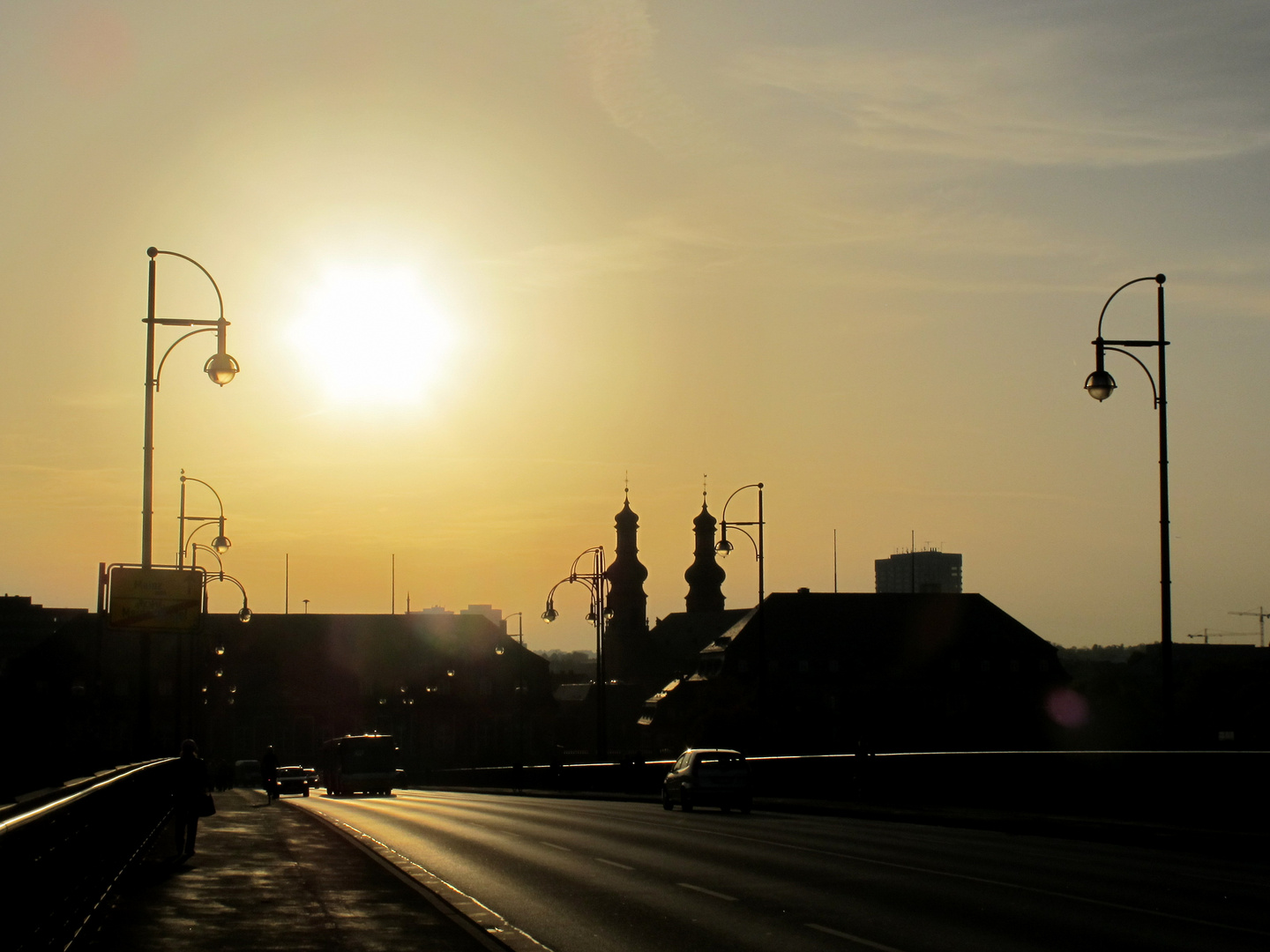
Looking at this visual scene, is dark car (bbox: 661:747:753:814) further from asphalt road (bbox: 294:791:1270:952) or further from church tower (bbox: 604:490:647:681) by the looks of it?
church tower (bbox: 604:490:647:681)

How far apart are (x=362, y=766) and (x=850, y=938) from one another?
58.0 metres

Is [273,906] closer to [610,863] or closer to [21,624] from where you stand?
[610,863]

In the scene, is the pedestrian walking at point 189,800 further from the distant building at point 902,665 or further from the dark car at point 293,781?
the distant building at point 902,665

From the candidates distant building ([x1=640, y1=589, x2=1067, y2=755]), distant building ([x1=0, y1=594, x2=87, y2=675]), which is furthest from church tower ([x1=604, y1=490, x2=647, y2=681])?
distant building ([x1=0, y1=594, x2=87, y2=675])

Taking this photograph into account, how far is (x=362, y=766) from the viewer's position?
68.4 metres

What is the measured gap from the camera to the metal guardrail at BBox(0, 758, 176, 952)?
8.77 meters

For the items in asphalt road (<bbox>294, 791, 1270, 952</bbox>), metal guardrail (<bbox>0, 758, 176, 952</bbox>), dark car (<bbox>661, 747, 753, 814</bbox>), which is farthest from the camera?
dark car (<bbox>661, 747, 753, 814</bbox>)

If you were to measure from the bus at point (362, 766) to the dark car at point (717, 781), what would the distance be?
102 feet

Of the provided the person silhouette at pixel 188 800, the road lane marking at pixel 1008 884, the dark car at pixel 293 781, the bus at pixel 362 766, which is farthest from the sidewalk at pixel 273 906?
the dark car at pixel 293 781

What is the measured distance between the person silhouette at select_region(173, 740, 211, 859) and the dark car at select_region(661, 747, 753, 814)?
57.9 feet

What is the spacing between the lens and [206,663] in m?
93.3

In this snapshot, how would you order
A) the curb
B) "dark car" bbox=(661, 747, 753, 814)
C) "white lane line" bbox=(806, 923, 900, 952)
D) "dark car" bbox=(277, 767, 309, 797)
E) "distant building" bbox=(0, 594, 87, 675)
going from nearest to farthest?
"white lane line" bbox=(806, 923, 900, 952) < the curb < "dark car" bbox=(661, 747, 753, 814) < "dark car" bbox=(277, 767, 309, 797) < "distant building" bbox=(0, 594, 87, 675)

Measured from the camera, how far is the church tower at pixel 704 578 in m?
167

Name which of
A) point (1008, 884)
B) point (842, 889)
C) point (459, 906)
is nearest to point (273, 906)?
point (459, 906)
